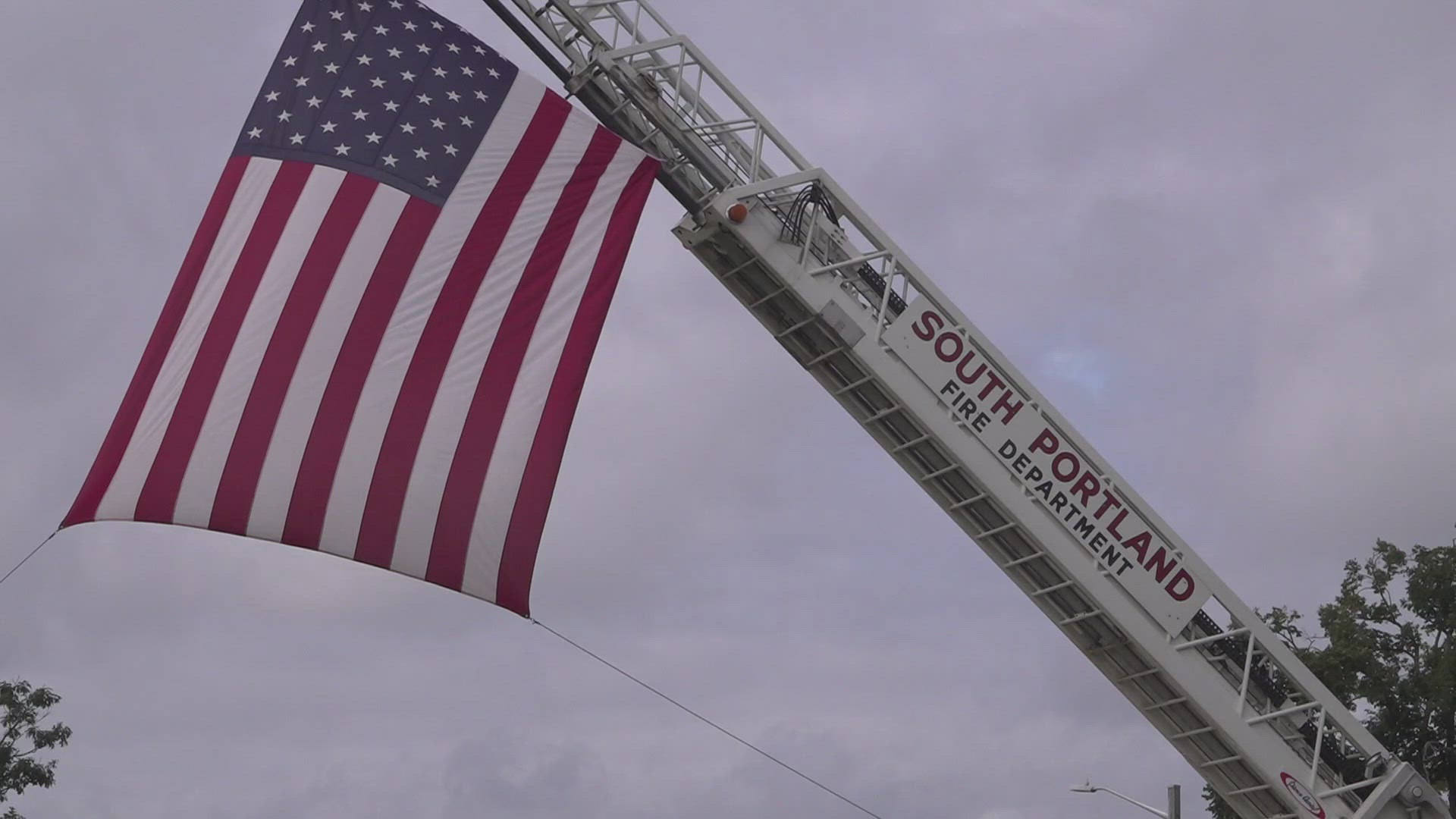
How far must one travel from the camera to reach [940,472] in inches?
580

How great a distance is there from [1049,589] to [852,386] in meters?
2.88

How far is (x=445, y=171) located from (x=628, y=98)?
258 cm

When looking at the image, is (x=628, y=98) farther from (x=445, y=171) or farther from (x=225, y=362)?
(x=225, y=362)

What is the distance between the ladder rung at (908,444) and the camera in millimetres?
14750

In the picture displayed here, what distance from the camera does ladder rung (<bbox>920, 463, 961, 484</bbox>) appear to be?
1465 cm

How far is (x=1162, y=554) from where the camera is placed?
48.3ft

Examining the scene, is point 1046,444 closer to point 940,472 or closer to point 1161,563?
point 940,472

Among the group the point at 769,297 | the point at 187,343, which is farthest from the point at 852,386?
the point at 187,343

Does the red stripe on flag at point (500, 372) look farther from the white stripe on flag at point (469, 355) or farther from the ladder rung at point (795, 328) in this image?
the ladder rung at point (795, 328)

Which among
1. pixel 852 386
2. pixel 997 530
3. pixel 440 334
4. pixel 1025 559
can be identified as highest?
pixel 852 386

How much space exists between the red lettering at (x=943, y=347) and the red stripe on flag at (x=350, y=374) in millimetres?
5121

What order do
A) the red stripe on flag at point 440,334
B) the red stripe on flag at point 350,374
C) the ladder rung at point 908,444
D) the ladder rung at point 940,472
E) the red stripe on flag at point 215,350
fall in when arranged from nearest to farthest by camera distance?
1. the red stripe on flag at point 215,350
2. the red stripe on flag at point 350,374
3. the red stripe on flag at point 440,334
4. the ladder rung at point 940,472
5. the ladder rung at point 908,444

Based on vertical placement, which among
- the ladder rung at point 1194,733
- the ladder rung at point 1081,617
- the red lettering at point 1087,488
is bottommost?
the ladder rung at point 1194,733

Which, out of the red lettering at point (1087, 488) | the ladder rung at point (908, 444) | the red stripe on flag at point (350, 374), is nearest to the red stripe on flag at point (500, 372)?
the red stripe on flag at point (350, 374)
